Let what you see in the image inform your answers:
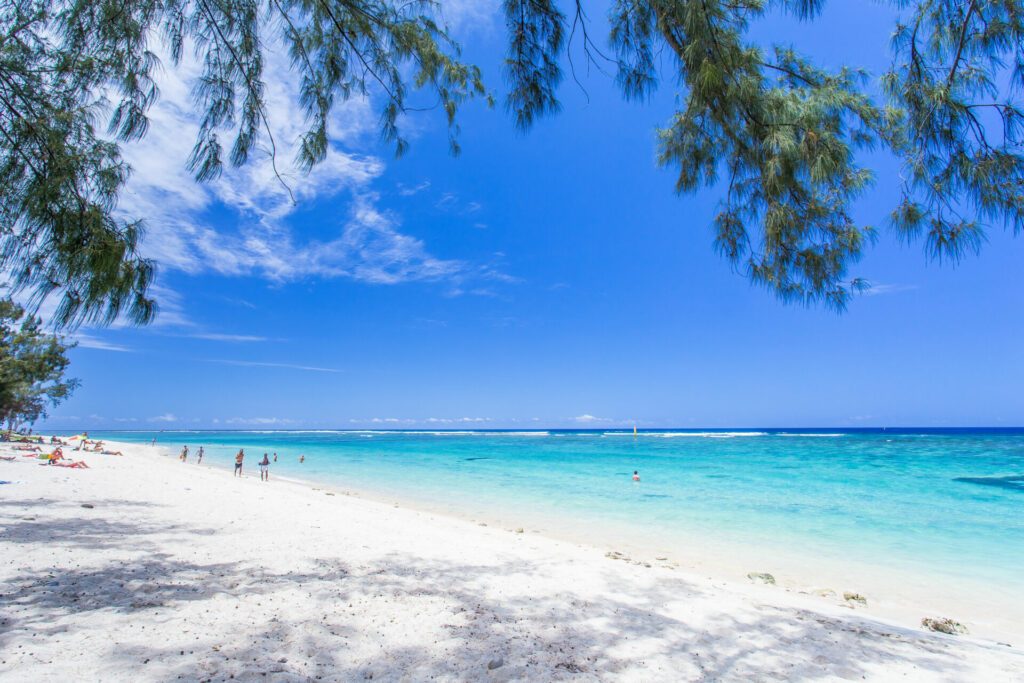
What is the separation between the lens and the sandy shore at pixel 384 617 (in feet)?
8.76

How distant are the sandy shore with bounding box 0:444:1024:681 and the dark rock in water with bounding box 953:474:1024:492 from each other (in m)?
18.1

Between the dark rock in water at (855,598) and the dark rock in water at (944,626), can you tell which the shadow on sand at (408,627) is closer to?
the dark rock in water at (944,626)

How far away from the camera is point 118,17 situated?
9.83 feet

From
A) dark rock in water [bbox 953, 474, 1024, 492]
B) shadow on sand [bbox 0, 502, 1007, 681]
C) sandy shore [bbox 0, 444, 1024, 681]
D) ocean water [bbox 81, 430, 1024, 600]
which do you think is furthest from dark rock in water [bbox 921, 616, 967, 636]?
dark rock in water [bbox 953, 474, 1024, 492]

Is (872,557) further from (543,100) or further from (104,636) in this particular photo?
(104,636)

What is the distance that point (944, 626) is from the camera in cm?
491

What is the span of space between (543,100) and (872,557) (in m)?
10.0

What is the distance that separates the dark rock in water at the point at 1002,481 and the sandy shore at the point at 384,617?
18.1m

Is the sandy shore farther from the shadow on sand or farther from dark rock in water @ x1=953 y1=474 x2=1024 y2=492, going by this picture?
dark rock in water @ x1=953 y1=474 x2=1024 y2=492

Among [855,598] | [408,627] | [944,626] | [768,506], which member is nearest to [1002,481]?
[768,506]

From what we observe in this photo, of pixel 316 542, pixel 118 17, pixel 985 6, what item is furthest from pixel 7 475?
pixel 985 6

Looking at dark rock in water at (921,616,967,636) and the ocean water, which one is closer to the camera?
dark rock in water at (921,616,967,636)

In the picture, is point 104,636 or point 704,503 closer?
point 104,636

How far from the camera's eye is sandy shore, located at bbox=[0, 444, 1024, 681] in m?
2.67
